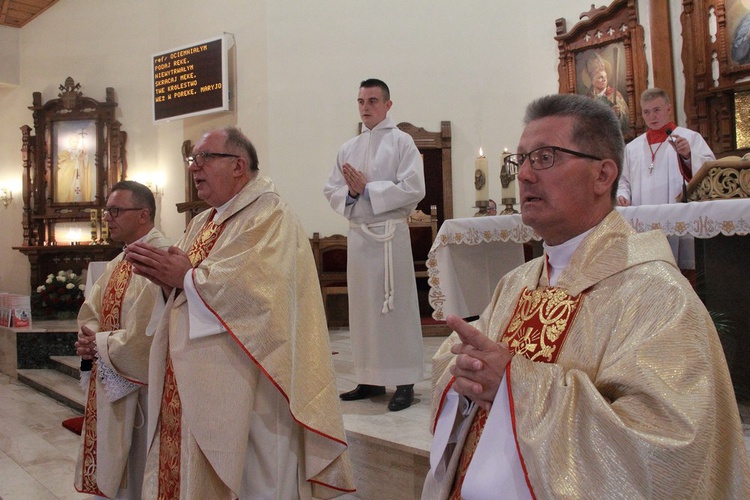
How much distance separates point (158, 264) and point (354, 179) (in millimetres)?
1456

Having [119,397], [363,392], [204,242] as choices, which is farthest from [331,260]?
[204,242]

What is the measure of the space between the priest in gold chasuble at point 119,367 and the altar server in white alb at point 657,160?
2867 mm

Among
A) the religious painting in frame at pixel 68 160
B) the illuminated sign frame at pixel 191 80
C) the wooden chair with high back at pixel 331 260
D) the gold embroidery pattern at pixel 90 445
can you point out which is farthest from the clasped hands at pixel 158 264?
the religious painting in frame at pixel 68 160

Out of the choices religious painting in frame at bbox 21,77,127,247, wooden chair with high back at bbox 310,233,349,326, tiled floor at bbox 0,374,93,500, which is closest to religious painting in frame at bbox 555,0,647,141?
wooden chair with high back at bbox 310,233,349,326

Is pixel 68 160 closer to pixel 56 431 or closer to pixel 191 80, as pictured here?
pixel 191 80

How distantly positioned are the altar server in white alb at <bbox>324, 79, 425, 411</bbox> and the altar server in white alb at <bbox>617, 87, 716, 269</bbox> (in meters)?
1.43

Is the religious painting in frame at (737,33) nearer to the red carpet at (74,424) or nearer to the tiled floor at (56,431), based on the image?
the tiled floor at (56,431)

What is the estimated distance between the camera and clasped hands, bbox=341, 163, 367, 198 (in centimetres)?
370

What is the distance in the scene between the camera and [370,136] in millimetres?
3943

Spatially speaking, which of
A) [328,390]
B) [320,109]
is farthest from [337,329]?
[328,390]

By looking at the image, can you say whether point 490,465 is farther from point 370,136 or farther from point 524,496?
point 370,136

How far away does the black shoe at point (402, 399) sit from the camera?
141 inches

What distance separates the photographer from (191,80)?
9.23 metres

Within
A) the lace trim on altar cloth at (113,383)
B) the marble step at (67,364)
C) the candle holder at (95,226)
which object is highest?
the candle holder at (95,226)
